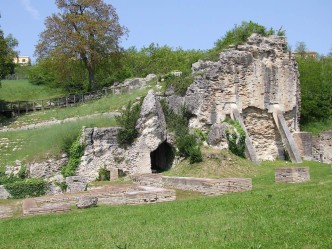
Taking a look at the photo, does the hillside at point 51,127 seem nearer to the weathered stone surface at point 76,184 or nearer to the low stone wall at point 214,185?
the weathered stone surface at point 76,184

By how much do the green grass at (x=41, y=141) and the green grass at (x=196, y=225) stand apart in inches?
474

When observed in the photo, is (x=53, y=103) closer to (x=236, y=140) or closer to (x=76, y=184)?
(x=236, y=140)

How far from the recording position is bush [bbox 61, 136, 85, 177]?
79.9ft

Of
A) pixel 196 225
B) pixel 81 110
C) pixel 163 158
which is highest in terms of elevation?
pixel 81 110

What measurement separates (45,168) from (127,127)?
486cm

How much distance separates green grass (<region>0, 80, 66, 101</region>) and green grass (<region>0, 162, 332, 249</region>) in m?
37.6

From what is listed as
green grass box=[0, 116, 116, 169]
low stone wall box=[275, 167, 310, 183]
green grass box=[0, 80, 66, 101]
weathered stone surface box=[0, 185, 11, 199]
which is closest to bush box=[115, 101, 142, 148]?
green grass box=[0, 116, 116, 169]

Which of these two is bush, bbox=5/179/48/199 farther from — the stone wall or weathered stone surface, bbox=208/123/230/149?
the stone wall

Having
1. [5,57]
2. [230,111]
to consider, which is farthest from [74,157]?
[5,57]

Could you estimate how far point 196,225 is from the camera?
9.16 m

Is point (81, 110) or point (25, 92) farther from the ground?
point (25, 92)

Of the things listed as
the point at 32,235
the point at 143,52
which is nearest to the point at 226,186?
the point at 32,235

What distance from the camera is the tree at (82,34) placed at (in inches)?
1503

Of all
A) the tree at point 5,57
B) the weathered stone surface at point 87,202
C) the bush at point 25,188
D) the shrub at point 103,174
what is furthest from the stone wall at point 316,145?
the tree at point 5,57
